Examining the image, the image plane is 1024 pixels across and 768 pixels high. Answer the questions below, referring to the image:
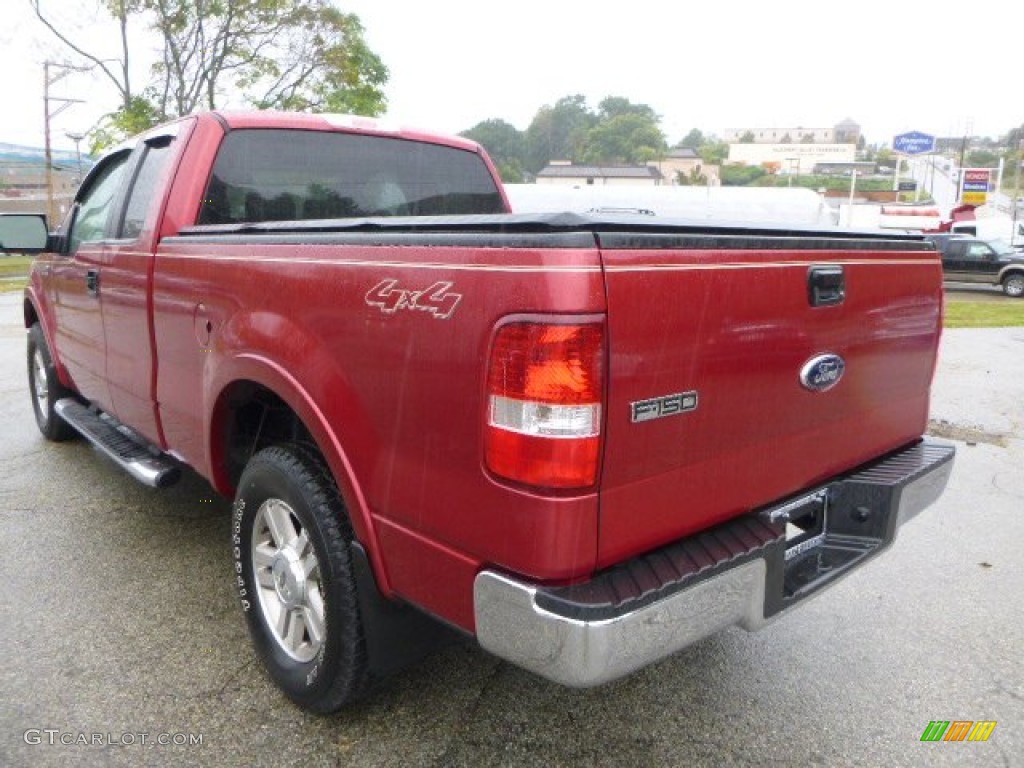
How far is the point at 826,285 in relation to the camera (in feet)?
7.36

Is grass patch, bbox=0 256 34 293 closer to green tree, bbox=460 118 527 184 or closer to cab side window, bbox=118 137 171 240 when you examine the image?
cab side window, bbox=118 137 171 240

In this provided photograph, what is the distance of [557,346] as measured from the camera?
168cm

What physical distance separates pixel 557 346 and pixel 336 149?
231 centimetres

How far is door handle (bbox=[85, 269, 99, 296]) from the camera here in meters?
3.79

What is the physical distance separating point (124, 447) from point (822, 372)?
10.1 ft

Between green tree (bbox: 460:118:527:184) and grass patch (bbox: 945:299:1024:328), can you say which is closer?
grass patch (bbox: 945:299:1024:328)

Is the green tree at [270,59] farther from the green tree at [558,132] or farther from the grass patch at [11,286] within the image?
the green tree at [558,132]

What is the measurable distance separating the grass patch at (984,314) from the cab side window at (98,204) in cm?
1260

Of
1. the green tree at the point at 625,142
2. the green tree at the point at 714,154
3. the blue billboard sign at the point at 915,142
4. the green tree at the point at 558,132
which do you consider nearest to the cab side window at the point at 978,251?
the blue billboard sign at the point at 915,142

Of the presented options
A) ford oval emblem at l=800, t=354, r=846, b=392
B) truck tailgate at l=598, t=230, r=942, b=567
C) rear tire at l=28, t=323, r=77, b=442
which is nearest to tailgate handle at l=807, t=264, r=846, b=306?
truck tailgate at l=598, t=230, r=942, b=567

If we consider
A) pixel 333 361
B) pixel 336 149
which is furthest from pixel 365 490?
pixel 336 149

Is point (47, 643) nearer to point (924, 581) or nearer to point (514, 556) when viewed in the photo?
point (514, 556)

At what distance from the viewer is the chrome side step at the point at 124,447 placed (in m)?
3.36

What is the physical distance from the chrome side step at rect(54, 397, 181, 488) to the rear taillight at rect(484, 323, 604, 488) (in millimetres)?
2128
